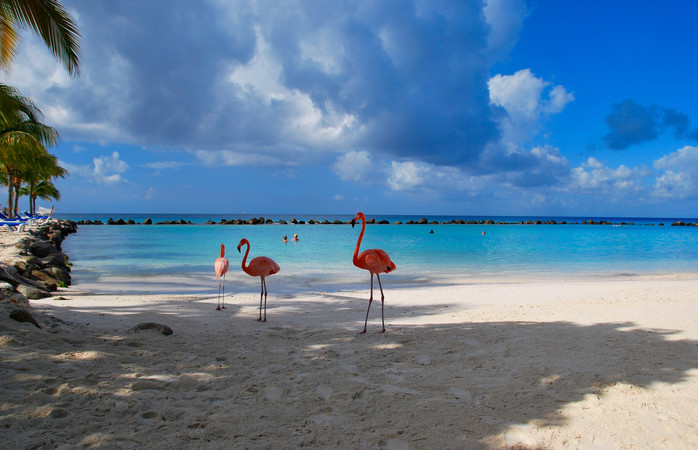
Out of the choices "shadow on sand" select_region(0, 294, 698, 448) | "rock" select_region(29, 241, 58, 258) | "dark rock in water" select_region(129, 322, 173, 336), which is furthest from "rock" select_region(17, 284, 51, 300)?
"rock" select_region(29, 241, 58, 258)

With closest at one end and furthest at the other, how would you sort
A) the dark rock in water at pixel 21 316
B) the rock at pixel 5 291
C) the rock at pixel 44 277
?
the dark rock in water at pixel 21 316
the rock at pixel 5 291
the rock at pixel 44 277

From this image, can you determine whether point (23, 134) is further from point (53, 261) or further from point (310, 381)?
point (310, 381)

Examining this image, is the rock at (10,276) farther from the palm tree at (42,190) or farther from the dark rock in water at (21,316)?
the palm tree at (42,190)

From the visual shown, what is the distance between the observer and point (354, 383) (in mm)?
4453

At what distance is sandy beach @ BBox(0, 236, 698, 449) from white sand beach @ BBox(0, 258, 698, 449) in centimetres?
2

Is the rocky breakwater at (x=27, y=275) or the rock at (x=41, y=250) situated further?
the rock at (x=41, y=250)

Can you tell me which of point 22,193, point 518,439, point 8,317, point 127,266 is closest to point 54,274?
point 127,266

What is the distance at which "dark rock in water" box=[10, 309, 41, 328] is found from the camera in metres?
5.34

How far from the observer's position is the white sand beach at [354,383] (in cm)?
330

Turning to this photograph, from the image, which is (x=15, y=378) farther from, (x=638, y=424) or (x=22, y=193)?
(x=22, y=193)

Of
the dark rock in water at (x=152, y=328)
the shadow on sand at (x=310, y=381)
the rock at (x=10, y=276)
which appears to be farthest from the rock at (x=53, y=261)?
the dark rock in water at (x=152, y=328)

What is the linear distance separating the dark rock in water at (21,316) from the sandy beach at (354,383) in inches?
9.9

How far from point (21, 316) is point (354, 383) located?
465cm

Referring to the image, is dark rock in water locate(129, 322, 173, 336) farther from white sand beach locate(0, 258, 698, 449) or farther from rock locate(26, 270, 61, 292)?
rock locate(26, 270, 61, 292)
